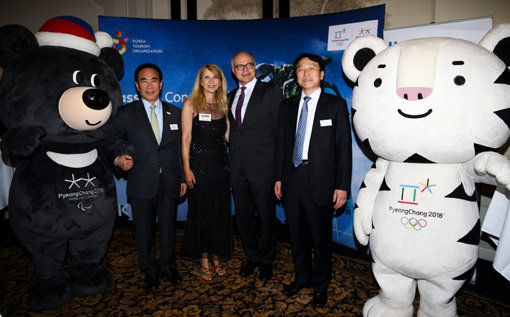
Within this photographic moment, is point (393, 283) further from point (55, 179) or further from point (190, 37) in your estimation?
point (190, 37)

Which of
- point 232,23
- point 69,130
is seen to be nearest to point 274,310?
point 69,130

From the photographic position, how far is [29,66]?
6.32 ft

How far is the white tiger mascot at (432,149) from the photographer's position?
1549 millimetres

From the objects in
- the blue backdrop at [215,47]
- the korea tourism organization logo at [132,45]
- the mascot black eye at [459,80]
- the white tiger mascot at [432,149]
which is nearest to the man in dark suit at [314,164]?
the white tiger mascot at [432,149]

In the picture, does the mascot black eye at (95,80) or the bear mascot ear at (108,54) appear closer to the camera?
the mascot black eye at (95,80)

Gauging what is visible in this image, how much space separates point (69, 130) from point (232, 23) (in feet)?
7.05

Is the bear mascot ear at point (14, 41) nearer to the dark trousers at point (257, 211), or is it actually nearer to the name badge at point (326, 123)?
the dark trousers at point (257, 211)

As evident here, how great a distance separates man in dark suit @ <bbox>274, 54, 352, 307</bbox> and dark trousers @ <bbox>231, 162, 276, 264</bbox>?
205 millimetres

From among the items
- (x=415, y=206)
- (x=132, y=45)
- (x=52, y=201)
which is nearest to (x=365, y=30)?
(x=415, y=206)

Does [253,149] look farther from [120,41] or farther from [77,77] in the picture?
[120,41]

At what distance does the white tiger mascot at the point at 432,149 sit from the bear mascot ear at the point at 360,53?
12 cm

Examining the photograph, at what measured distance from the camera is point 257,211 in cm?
255

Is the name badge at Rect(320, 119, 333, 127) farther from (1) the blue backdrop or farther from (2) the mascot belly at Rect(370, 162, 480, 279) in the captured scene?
(1) the blue backdrop

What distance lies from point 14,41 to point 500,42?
9.23 ft
